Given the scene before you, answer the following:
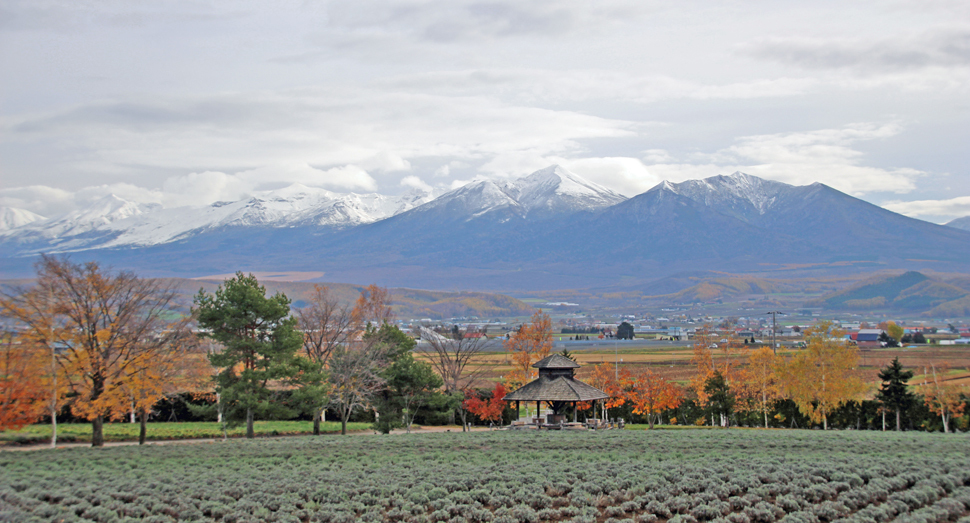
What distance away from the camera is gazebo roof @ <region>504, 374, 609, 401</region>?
38.0 metres

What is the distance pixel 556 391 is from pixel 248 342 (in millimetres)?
17458

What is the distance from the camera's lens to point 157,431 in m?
41.1

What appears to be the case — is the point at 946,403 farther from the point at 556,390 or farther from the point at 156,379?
the point at 156,379

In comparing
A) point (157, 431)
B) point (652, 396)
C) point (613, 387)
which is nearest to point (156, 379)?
point (157, 431)

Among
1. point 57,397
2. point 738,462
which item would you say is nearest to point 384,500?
point 738,462

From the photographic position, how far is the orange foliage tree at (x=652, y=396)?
156 ft

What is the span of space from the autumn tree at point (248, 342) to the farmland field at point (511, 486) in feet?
44.9

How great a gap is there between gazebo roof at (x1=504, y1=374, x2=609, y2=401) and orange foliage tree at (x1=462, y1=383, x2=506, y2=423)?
788 centimetres

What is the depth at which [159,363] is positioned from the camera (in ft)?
113

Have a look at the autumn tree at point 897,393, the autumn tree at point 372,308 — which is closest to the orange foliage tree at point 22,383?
the autumn tree at point 372,308

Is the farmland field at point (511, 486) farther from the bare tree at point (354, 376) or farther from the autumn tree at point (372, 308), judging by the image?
the autumn tree at point (372, 308)

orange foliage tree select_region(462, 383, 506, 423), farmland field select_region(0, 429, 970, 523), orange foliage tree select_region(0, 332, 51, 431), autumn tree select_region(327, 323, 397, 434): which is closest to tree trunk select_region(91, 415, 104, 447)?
orange foliage tree select_region(0, 332, 51, 431)

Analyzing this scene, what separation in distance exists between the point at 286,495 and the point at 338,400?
25588mm

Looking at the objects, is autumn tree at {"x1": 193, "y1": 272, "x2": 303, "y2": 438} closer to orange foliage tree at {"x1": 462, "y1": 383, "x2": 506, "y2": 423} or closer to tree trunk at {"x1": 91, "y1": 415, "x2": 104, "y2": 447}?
tree trunk at {"x1": 91, "y1": 415, "x2": 104, "y2": 447}
